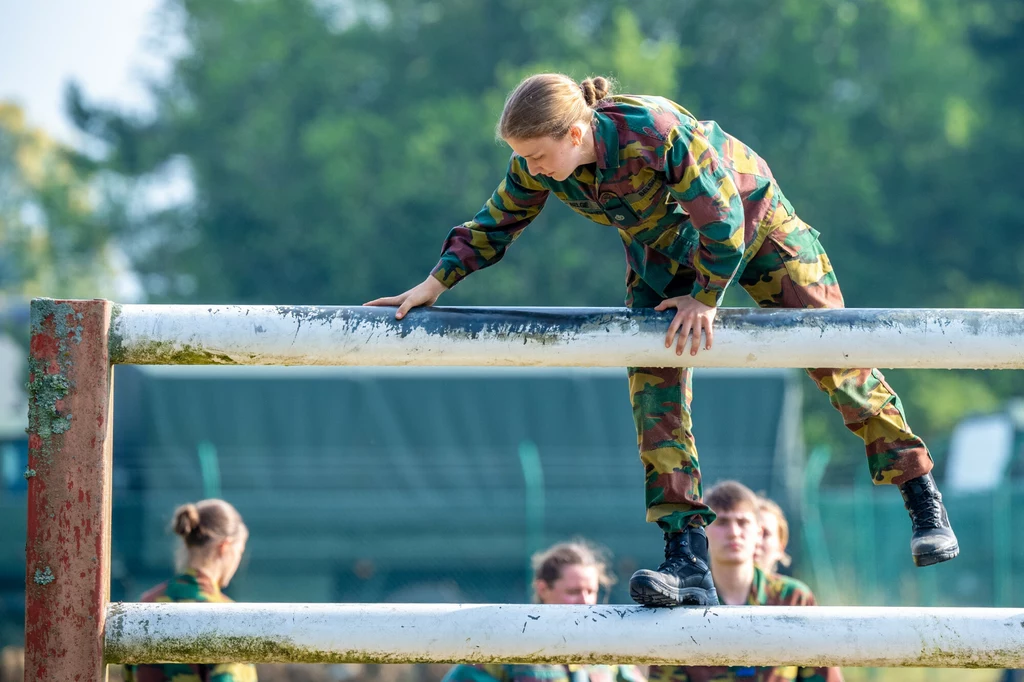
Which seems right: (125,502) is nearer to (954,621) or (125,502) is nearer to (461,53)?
(954,621)

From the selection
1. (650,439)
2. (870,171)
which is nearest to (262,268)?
(870,171)

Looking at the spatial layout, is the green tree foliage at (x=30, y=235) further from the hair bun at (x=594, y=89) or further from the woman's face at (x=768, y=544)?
the hair bun at (x=594, y=89)

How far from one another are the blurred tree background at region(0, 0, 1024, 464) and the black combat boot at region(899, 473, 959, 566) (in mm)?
22373

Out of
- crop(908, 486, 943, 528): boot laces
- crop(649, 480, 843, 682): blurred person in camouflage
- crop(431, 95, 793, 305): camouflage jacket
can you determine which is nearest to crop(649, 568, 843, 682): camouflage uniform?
crop(649, 480, 843, 682): blurred person in camouflage

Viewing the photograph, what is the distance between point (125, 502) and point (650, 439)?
345 inches

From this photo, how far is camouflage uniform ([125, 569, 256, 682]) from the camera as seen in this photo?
3578mm

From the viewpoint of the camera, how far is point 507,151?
2791 centimetres

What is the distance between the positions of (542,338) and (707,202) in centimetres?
58

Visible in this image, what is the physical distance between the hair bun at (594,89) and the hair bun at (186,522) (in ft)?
7.01

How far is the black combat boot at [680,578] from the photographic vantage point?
208 cm

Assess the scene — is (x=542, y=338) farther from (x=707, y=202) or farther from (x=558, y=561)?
(x=558, y=561)

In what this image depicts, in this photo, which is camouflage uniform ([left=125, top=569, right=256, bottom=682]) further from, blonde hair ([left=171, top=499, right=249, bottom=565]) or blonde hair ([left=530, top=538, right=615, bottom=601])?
blonde hair ([left=530, top=538, right=615, bottom=601])

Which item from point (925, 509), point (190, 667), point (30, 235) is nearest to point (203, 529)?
point (190, 667)

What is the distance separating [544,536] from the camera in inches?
→ 412
